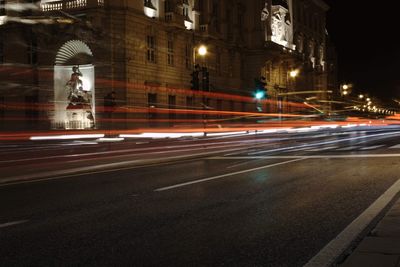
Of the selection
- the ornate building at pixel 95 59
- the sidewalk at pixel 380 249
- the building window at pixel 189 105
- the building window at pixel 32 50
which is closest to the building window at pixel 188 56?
the ornate building at pixel 95 59

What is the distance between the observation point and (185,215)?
7.82m

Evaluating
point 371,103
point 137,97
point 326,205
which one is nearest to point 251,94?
point 137,97

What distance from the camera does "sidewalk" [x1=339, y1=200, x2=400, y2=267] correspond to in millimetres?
4949

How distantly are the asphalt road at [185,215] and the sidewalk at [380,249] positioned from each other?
46 cm

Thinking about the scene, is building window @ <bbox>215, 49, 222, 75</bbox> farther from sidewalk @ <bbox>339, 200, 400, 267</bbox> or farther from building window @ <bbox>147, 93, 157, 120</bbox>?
sidewalk @ <bbox>339, 200, 400, 267</bbox>

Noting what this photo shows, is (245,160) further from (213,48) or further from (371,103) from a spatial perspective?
(371,103)

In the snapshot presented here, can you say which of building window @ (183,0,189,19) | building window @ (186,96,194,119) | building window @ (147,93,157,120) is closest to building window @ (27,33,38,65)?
building window @ (147,93,157,120)

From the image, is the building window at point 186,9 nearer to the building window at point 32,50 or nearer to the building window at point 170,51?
the building window at point 170,51

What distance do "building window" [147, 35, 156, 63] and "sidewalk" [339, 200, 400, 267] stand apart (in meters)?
35.4

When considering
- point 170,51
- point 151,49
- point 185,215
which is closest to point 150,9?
point 151,49

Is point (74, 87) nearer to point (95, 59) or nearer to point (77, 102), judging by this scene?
point (77, 102)

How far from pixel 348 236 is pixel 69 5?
115 feet

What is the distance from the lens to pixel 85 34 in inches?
1486

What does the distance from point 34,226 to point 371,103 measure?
129m
